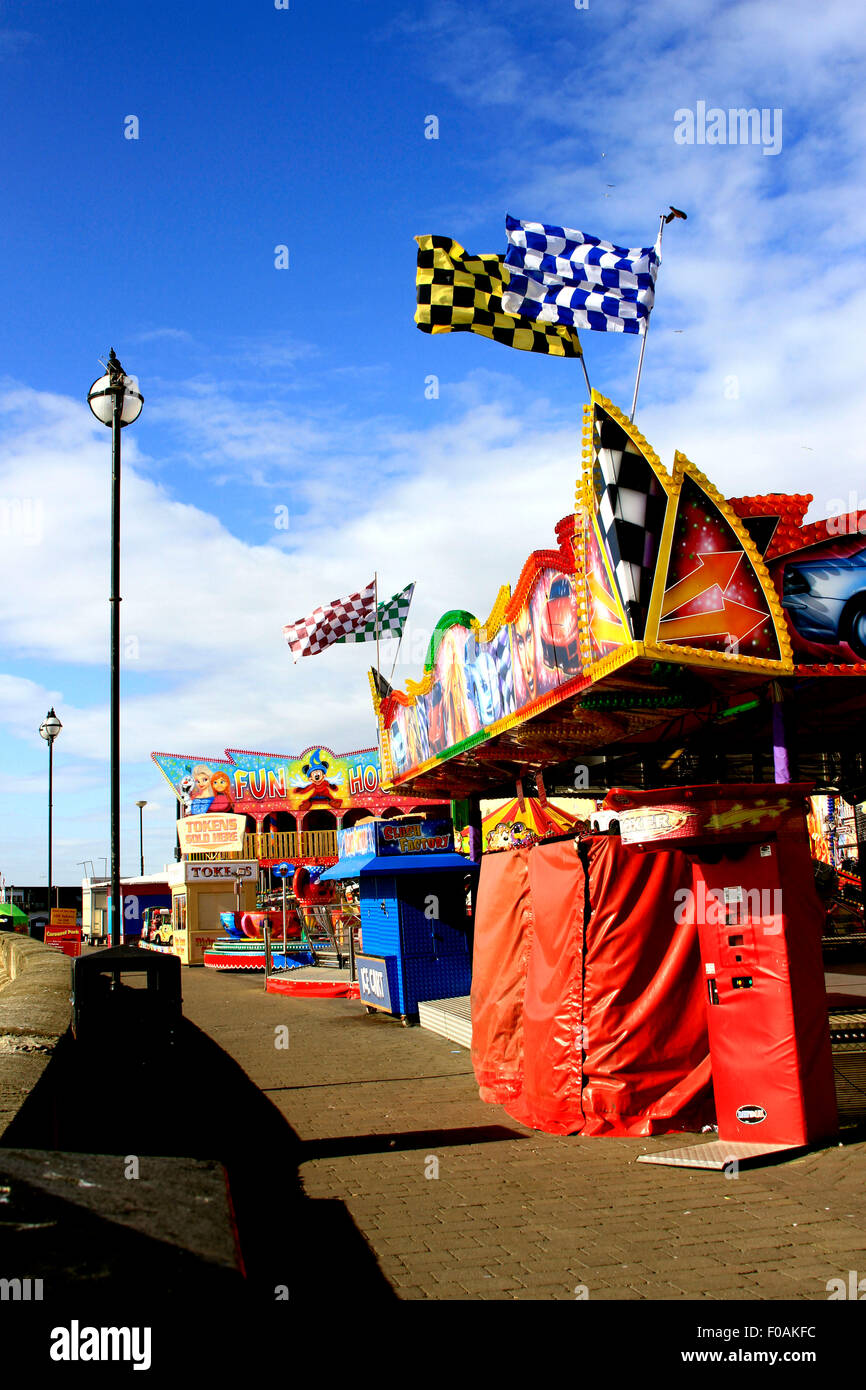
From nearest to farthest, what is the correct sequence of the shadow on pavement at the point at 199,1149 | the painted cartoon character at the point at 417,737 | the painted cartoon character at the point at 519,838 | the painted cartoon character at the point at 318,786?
1. the shadow on pavement at the point at 199,1149
2. the painted cartoon character at the point at 519,838
3. the painted cartoon character at the point at 417,737
4. the painted cartoon character at the point at 318,786

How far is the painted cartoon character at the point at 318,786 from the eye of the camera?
45938 millimetres

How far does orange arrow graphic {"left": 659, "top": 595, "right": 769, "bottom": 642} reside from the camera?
8500mm

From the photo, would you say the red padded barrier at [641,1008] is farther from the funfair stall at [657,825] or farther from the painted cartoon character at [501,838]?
the painted cartoon character at [501,838]

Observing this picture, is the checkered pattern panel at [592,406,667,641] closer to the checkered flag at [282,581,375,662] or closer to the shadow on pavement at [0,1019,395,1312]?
the shadow on pavement at [0,1019,395,1312]

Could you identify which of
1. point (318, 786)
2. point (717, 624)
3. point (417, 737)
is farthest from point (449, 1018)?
point (318, 786)

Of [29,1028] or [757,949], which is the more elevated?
[757,949]

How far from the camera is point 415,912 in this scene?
13484 mm

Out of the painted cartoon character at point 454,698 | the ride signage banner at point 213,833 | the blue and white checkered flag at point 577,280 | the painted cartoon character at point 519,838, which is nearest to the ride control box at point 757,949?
the painted cartoon character at point 519,838

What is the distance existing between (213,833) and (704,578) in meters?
32.0

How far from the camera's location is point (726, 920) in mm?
6688

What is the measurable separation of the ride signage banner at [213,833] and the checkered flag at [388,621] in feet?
70.2

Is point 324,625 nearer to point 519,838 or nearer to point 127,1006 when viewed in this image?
point 519,838

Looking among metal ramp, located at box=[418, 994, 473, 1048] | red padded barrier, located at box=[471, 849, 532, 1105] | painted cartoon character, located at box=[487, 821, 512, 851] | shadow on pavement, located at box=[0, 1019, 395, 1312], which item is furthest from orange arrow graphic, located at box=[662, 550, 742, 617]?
metal ramp, located at box=[418, 994, 473, 1048]
